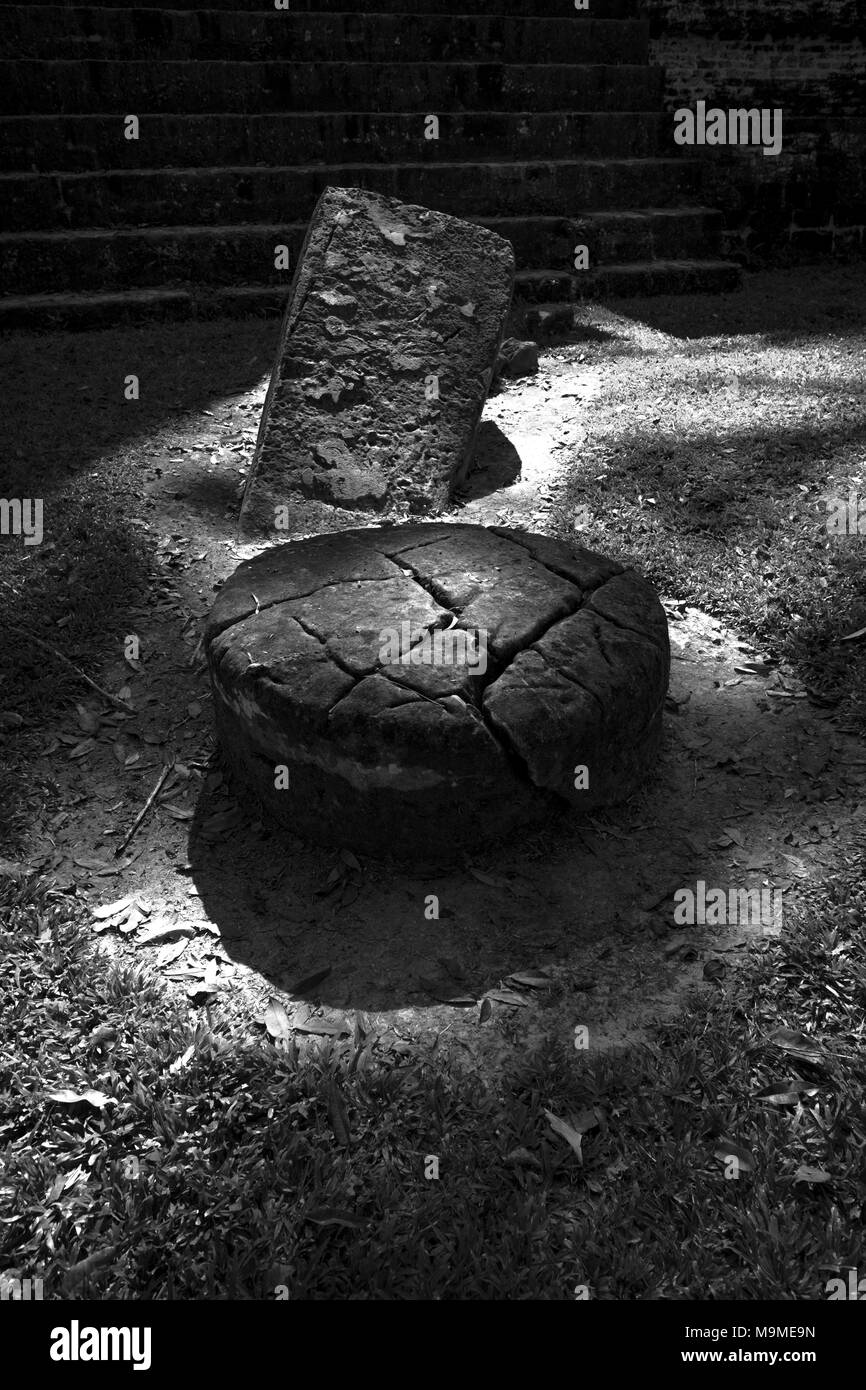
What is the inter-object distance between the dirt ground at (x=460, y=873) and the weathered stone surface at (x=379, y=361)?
116cm

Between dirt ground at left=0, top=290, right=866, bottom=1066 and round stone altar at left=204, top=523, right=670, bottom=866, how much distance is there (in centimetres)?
15

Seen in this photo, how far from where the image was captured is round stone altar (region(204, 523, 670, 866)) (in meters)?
2.70

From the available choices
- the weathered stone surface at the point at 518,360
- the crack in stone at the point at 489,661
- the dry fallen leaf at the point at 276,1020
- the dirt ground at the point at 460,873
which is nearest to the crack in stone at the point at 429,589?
the crack in stone at the point at 489,661

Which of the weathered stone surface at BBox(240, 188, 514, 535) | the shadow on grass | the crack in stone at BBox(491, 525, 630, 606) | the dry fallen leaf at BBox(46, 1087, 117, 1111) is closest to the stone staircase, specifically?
the shadow on grass

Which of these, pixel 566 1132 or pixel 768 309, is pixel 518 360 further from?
pixel 566 1132

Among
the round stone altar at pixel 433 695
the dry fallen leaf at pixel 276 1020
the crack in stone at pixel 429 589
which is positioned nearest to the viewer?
the dry fallen leaf at pixel 276 1020

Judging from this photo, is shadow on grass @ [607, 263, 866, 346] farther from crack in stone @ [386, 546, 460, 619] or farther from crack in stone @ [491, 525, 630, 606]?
crack in stone @ [386, 546, 460, 619]

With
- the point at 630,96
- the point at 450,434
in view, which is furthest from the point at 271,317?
the point at 630,96

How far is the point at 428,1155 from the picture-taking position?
2.13 metres

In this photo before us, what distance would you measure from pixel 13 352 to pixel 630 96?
629cm

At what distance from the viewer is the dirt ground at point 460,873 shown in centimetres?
255

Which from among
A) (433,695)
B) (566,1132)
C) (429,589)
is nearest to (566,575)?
(429,589)

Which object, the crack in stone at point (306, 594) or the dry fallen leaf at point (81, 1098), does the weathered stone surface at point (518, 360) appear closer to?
the crack in stone at point (306, 594)

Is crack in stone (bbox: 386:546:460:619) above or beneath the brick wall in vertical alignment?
beneath
